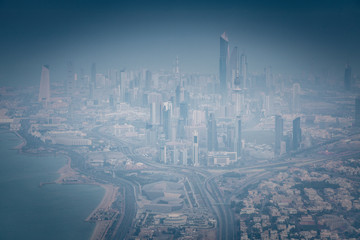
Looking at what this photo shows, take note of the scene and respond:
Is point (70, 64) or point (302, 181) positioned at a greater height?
point (70, 64)

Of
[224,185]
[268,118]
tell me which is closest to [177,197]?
[224,185]

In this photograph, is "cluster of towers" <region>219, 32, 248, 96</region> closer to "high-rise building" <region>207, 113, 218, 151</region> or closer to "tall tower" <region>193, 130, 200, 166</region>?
"high-rise building" <region>207, 113, 218, 151</region>

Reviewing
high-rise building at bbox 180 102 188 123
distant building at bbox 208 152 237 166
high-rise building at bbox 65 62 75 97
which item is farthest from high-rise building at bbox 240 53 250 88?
high-rise building at bbox 65 62 75 97

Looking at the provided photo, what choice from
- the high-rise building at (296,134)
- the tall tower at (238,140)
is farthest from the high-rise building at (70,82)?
the high-rise building at (296,134)

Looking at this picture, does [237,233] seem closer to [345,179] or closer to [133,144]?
[345,179]

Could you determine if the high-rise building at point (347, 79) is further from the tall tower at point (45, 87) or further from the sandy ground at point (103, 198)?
the tall tower at point (45, 87)

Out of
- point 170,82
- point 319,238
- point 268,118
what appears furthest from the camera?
point 170,82

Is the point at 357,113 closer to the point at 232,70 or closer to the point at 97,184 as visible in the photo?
the point at 232,70
